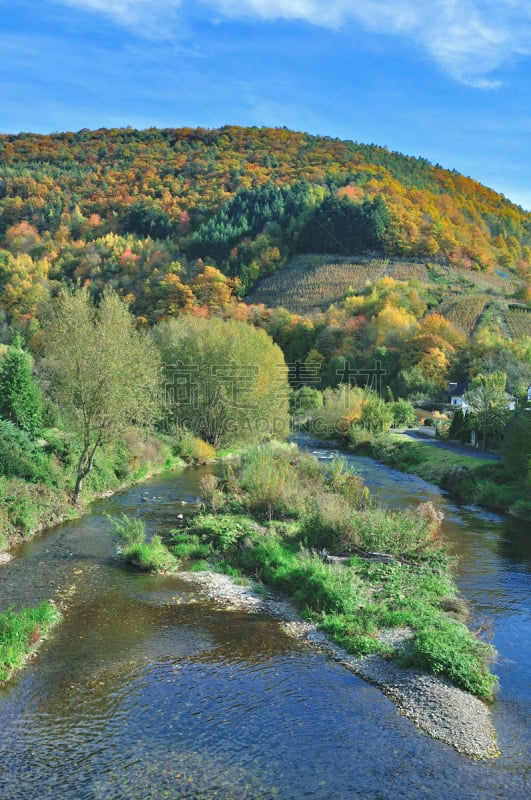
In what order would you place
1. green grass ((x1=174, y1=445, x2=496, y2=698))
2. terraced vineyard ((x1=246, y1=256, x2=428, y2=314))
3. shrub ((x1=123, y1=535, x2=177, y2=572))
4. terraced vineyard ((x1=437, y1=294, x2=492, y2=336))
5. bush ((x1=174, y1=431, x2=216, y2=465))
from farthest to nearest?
1. terraced vineyard ((x1=246, y1=256, x2=428, y2=314))
2. terraced vineyard ((x1=437, y1=294, x2=492, y2=336))
3. bush ((x1=174, y1=431, x2=216, y2=465))
4. shrub ((x1=123, y1=535, x2=177, y2=572))
5. green grass ((x1=174, y1=445, x2=496, y2=698))

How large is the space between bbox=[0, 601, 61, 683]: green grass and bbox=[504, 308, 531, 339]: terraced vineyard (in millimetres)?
85008

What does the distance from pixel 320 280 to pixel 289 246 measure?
19.9 metres

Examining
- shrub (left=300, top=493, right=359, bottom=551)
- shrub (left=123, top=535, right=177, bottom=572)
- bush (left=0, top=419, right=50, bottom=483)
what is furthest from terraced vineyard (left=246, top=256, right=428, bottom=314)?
shrub (left=123, top=535, right=177, bottom=572)

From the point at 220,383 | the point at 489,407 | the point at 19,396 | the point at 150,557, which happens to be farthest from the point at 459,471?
the point at 19,396

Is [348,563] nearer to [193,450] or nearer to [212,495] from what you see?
[212,495]

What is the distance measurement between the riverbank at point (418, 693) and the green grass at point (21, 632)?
184 inches

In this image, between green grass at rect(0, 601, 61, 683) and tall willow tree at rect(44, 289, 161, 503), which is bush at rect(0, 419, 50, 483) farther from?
green grass at rect(0, 601, 61, 683)

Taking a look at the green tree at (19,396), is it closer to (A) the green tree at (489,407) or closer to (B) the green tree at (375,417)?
(A) the green tree at (489,407)

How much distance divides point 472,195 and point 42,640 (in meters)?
181

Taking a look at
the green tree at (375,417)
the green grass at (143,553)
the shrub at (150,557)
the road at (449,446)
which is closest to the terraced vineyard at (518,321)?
the road at (449,446)

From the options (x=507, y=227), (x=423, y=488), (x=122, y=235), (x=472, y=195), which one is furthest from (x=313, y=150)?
(x=423, y=488)

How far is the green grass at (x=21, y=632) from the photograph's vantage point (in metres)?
12.2

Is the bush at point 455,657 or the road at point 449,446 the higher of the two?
the road at point 449,446

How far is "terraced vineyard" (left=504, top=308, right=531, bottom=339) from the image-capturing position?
88.2m
